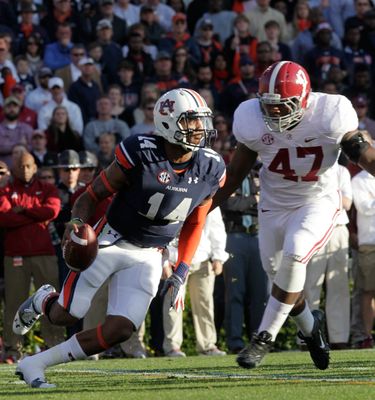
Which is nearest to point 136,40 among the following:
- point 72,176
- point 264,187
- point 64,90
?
point 64,90

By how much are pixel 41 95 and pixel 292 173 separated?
6624 mm

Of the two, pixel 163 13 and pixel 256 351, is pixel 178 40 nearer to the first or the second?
pixel 163 13

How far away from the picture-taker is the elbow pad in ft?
22.4

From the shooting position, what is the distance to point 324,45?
1484 cm

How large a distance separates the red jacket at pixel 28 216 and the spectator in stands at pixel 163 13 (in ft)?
17.7

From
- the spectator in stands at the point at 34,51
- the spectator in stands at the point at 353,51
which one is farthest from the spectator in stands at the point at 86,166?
the spectator in stands at the point at 353,51

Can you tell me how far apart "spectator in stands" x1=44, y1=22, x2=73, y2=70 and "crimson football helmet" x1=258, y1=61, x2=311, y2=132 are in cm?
738

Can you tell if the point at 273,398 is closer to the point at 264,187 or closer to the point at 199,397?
the point at 199,397

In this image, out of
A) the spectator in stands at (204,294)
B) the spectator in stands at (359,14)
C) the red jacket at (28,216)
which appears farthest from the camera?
the spectator in stands at (359,14)

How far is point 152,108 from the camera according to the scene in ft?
42.0

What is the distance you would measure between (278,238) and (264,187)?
35cm

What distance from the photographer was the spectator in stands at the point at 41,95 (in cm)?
1320

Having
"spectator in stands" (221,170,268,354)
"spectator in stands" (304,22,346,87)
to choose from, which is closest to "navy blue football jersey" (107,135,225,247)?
"spectator in stands" (221,170,268,354)

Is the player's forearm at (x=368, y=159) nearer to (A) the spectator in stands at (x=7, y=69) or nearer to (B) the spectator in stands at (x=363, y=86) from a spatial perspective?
(A) the spectator in stands at (x=7, y=69)
